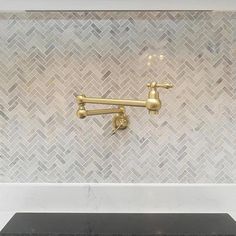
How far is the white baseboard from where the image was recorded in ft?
4.15

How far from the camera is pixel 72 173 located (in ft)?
4.24

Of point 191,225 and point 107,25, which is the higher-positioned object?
point 107,25

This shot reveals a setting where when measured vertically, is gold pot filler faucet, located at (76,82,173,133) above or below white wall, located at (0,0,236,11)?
below

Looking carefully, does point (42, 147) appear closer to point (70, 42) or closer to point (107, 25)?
point (70, 42)

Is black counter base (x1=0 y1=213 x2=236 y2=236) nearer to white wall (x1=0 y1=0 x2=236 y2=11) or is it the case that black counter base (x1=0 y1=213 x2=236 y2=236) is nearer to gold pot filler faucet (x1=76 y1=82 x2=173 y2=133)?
gold pot filler faucet (x1=76 y1=82 x2=173 y2=133)

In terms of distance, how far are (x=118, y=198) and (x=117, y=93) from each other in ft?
1.31

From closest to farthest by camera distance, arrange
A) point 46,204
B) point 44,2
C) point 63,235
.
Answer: point 63,235
point 44,2
point 46,204

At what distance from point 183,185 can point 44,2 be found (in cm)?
82

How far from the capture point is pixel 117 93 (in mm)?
1278

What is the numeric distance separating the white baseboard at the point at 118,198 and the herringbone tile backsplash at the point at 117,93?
0.04m

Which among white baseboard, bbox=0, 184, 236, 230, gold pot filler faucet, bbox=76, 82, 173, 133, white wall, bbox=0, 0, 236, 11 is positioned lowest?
white baseboard, bbox=0, 184, 236, 230

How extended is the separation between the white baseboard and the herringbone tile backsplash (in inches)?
1.5

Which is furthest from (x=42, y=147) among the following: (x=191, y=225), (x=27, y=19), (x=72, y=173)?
(x=191, y=225)

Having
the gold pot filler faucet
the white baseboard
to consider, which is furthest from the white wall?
the white baseboard
